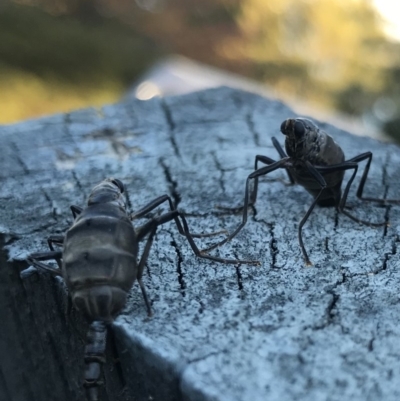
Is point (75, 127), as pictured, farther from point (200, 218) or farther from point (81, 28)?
A: point (81, 28)

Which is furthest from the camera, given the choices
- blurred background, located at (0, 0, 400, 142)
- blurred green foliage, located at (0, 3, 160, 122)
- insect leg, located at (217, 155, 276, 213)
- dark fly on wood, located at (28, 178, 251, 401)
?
blurred background, located at (0, 0, 400, 142)

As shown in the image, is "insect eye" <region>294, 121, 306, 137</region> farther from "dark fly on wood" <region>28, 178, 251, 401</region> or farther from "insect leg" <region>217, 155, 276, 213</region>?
"dark fly on wood" <region>28, 178, 251, 401</region>

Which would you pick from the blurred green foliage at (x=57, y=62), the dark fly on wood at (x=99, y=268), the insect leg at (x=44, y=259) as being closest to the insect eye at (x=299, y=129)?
the dark fly on wood at (x=99, y=268)

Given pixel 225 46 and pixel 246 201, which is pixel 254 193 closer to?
pixel 246 201

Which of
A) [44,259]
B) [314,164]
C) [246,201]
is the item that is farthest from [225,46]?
[44,259]

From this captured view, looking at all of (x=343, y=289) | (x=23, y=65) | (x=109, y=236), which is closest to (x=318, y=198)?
(x=343, y=289)

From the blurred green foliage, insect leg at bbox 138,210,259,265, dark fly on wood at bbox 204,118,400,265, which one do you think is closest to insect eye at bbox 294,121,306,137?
dark fly on wood at bbox 204,118,400,265
